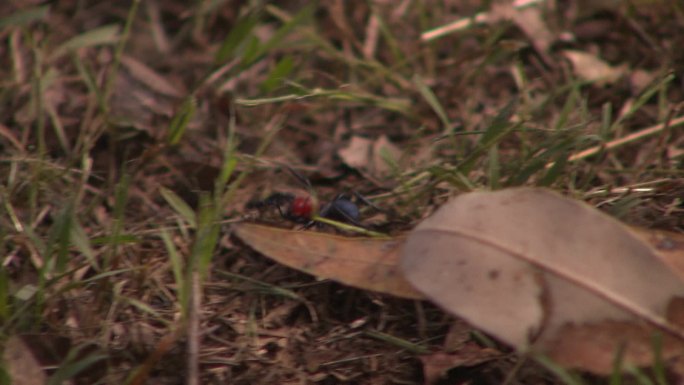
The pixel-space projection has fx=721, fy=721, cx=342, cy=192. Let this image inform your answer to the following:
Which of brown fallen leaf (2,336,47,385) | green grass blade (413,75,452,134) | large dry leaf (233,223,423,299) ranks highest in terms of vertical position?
green grass blade (413,75,452,134)

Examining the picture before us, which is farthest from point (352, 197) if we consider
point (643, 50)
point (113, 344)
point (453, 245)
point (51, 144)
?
point (643, 50)

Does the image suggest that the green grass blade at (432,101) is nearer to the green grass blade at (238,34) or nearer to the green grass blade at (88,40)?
the green grass blade at (238,34)

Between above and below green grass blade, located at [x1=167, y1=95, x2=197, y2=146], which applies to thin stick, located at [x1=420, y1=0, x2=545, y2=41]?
above

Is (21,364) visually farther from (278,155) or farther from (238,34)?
(238,34)

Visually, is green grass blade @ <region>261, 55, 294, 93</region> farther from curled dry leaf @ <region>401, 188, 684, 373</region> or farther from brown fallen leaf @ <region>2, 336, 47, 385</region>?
brown fallen leaf @ <region>2, 336, 47, 385</region>

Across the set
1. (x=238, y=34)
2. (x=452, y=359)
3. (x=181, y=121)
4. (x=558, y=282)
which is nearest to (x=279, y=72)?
(x=238, y=34)

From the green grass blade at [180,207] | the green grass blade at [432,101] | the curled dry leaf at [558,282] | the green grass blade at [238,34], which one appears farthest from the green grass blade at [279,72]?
the curled dry leaf at [558,282]

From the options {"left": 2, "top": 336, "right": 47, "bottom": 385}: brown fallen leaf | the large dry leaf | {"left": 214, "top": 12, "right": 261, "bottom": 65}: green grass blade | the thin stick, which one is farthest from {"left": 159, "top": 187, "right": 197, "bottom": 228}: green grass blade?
the thin stick
